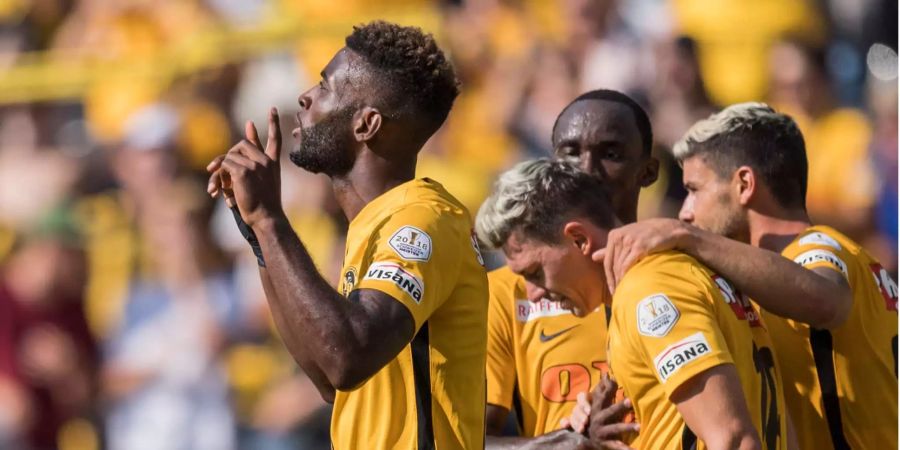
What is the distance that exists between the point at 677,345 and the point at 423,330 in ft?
2.11

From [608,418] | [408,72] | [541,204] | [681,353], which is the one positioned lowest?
[608,418]

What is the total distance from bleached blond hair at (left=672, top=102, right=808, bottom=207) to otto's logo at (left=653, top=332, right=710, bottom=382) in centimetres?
112

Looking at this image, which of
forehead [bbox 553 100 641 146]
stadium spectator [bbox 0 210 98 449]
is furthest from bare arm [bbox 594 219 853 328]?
stadium spectator [bbox 0 210 98 449]

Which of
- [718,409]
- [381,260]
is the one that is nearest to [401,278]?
[381,260]

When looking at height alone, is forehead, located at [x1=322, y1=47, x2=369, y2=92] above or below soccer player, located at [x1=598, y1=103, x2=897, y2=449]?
above

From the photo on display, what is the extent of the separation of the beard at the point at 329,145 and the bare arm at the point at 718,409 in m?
1.12

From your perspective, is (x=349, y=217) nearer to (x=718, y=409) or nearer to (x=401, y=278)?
(x=401, y=278)

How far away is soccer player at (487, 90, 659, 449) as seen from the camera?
434 cm

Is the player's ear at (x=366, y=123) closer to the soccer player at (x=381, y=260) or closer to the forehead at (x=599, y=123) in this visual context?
the soccer player at (x=381, y=260)

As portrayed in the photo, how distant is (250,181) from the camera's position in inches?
127

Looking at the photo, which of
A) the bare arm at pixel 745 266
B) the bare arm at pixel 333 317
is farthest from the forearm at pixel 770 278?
the bare arm at pixel 333 317

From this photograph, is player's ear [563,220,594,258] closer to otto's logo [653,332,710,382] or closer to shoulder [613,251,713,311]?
shoulder [613,251,713,311]

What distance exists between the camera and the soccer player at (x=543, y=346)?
4336 millimetres

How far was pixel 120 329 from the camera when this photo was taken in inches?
333
